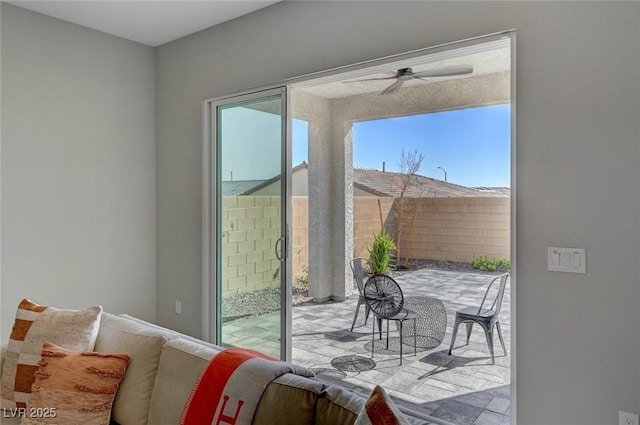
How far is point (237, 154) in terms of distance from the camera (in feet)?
11.2

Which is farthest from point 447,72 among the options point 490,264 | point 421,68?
point 490,264

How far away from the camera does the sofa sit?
4.27ft

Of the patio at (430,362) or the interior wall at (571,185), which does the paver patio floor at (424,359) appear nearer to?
the patio at (430,362)

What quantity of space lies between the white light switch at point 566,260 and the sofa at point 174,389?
1.03 meters

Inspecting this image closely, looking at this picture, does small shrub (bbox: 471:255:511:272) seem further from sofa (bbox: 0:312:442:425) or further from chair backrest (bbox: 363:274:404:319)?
sofa (bbox: 0:312:442:425)

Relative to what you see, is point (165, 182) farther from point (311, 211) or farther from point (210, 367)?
point (210, 367)

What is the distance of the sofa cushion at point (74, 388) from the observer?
1.69 meters

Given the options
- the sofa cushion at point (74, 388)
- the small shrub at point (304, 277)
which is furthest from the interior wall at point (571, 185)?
the small shrub at point (304, 277)

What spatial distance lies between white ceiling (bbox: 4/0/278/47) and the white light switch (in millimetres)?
2366

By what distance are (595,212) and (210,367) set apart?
1.72m

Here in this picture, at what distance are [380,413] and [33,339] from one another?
169 cm

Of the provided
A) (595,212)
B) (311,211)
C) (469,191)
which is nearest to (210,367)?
(595,212)

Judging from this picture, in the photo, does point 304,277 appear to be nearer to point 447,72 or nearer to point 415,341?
point 415,341

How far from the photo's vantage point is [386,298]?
4062 mm
